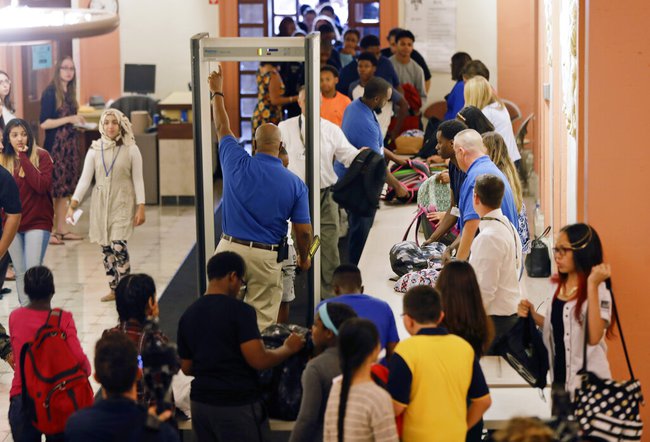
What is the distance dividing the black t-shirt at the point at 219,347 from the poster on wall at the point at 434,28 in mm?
11825

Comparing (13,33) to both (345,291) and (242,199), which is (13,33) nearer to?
(345,291)

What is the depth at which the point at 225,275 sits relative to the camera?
5082 mm

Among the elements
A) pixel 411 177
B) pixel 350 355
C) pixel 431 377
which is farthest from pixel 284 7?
pixel 350 355

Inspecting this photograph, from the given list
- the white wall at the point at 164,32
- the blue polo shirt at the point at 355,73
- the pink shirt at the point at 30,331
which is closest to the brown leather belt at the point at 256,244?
the pink shirt at the point at 30,331

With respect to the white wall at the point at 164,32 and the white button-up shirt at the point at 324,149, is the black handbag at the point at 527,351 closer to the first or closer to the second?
the white button-up shirt at the point at 324,149

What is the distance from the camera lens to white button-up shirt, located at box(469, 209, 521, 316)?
5.64 m

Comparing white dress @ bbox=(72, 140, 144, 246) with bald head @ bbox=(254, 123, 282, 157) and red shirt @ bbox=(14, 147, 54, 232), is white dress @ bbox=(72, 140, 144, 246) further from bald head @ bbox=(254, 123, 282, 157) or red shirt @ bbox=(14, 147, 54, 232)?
bald head @ bbox=(254, 123, 282, 157)

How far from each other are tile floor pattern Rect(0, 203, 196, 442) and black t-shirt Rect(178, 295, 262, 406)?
2154mm

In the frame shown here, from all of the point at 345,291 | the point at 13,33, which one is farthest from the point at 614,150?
the point at 13,33

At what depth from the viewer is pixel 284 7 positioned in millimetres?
17469

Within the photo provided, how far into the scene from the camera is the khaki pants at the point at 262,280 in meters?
6.79

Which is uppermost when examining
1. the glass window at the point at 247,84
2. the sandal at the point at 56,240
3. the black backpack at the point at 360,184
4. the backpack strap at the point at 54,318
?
the glass window at the point at 247,84

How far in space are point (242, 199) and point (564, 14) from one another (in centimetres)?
260

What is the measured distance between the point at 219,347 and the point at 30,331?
0.92m
